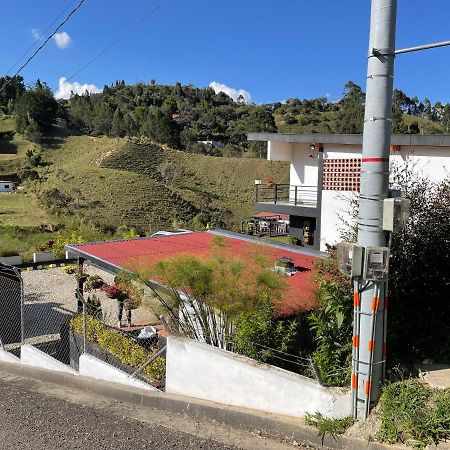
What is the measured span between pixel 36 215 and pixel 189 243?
103 feet

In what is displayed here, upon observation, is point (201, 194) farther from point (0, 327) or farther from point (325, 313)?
point (325, 313)

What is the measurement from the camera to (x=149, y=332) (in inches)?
363

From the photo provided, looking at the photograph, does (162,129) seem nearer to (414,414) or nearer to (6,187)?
(6,187)

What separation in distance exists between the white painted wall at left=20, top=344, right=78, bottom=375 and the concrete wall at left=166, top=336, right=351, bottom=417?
9.73 feet

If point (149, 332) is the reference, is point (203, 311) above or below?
above

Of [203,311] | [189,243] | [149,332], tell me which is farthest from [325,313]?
[189,243]

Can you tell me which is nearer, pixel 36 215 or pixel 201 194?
pixel 36 215

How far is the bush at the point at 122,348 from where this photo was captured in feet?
24.3

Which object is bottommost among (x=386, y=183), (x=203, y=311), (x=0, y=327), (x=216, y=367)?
(x=0, y=327)

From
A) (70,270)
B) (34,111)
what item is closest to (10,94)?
(34,111)

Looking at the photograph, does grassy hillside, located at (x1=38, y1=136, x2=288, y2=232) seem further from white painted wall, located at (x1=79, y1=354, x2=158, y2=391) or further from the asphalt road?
the asphalt road

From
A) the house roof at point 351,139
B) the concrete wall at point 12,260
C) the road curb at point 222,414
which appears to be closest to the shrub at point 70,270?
the concrete wall at point 12,260

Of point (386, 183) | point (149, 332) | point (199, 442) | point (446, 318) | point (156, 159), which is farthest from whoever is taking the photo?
point (156, 159)

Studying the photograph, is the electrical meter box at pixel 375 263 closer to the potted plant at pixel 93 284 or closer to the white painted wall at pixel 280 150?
the white painted wall at pixel 280 150
